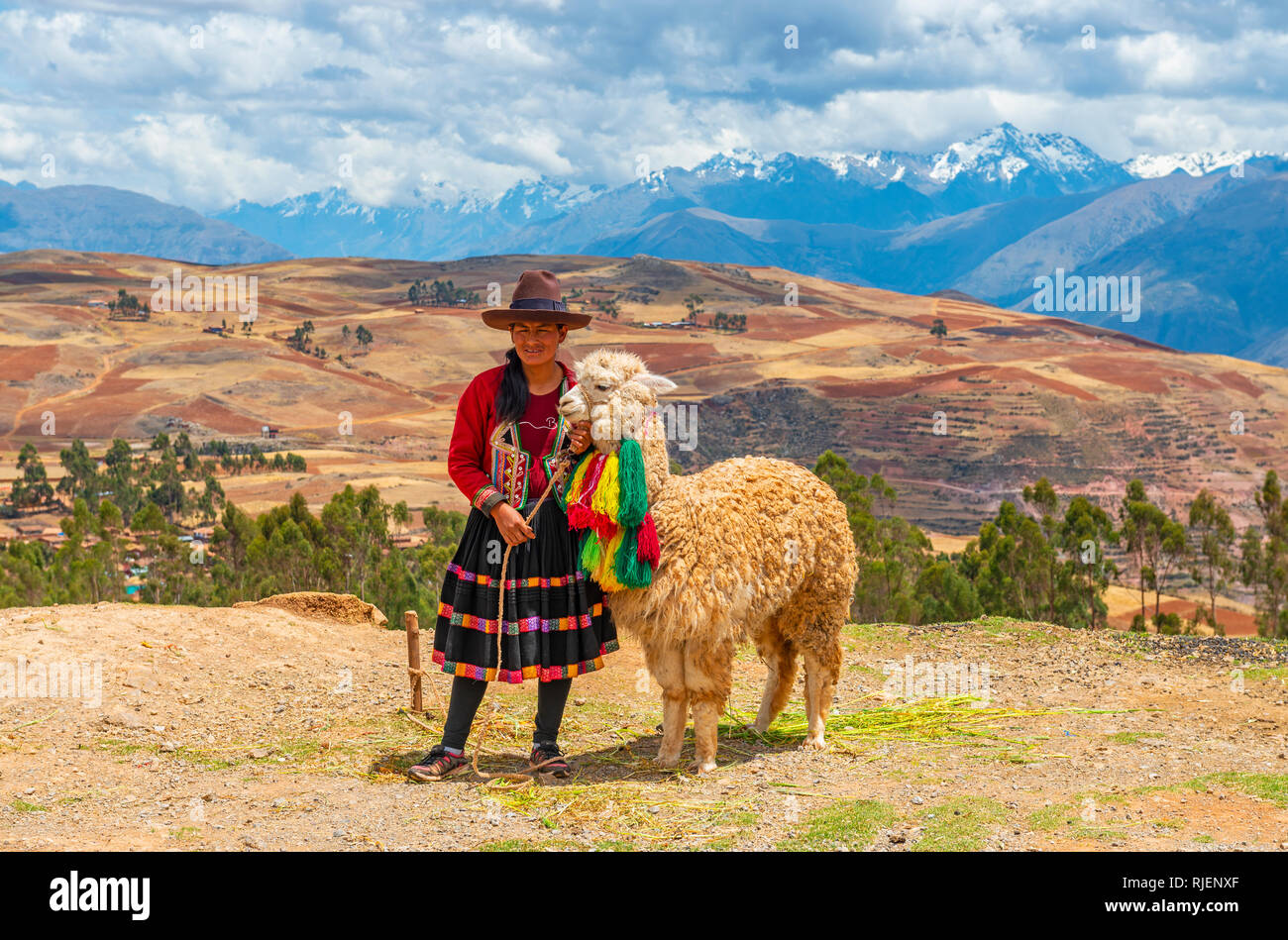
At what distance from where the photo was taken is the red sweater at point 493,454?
6148 millimetres

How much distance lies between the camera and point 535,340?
20.1ft

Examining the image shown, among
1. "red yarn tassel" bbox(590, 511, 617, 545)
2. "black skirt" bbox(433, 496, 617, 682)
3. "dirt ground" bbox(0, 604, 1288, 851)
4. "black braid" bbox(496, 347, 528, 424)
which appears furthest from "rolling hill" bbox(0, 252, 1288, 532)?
"red yarn tassel" bbox(590, 511, 617, 545)

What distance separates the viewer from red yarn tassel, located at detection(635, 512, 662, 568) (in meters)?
6.04

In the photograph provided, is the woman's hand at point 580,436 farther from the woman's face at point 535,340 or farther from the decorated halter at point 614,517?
the woman's face at point 535,340

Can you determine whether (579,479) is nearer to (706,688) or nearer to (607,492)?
(607,492)

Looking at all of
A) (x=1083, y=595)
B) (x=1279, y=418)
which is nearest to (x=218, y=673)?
(x=1083, y=595)

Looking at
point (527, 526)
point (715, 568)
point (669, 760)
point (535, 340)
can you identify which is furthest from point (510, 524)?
point (669, 760)

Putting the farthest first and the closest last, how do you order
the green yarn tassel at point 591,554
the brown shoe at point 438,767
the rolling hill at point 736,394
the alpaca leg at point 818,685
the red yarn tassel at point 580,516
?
1. the rolling hill at point 736,394
2. the alpaca leg at point 818,685
3. the brown shoe at point 438,767
4. the green yarn tassel at point 591,554
5. the red yarn tassel at point 580,516

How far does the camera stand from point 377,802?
5727mm

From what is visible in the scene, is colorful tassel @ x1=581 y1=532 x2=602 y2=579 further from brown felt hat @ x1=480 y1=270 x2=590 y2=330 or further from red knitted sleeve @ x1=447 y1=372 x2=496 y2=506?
brown felt hat @ x1=480 y1=270 x2=590 y2=330

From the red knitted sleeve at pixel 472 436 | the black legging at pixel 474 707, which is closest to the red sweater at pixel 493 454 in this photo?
the red knitted sleeve at pixel 472 436

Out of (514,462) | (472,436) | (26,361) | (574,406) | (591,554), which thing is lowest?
(591,554)

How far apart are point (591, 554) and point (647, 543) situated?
0.34 meters

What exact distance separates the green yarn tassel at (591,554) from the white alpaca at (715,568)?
31cm
